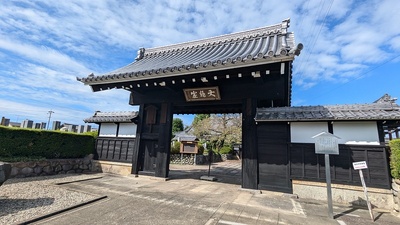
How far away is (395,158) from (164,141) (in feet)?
27.3

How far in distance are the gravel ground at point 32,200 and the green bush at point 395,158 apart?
870 centimetres

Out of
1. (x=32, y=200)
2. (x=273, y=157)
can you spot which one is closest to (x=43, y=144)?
(x=32, y=200)

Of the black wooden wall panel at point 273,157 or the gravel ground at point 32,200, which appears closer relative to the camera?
the gravel ground at point 32,200

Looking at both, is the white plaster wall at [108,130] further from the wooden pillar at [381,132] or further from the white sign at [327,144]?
the wooden pillar at [381,132]

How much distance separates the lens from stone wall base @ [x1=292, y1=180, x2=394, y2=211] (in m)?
5.82

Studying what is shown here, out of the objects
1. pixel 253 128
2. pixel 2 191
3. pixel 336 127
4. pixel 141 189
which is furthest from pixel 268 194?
pixel 2 191

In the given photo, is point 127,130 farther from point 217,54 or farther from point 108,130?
point 217,54

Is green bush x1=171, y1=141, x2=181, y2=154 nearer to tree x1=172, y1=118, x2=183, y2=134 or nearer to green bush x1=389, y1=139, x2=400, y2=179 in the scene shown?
tree x1=172, y1=118, x2=183, y2=134

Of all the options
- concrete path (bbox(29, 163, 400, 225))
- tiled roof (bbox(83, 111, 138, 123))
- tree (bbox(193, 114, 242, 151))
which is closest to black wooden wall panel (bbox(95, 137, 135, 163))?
tiled roof (bbox(83, 111, 138, 123))

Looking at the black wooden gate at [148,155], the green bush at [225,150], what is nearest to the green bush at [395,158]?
the black wooden gate at [148,155]

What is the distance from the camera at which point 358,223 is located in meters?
4.53

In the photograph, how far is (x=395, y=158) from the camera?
18.4ft

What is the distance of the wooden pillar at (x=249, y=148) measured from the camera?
730cm

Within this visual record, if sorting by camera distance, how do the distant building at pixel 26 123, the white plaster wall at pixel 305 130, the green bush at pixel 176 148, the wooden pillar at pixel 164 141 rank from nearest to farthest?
the white plaster wall at pixel 305 130 < the wooden pillar at pixel 164 141 < the distant building at pixel 26 123 < the green bush at pixel 176 148
